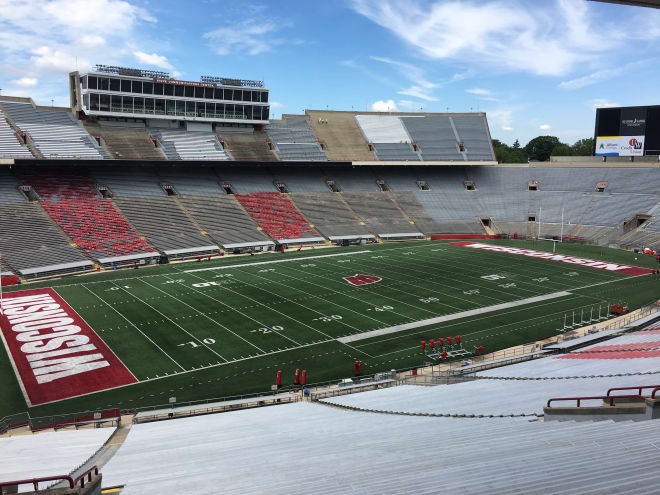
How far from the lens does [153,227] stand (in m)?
44.3

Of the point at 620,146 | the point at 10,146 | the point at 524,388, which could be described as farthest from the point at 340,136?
the point at 524,388

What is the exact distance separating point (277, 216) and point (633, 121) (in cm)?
3699

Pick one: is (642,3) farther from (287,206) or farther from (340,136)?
(340,136)

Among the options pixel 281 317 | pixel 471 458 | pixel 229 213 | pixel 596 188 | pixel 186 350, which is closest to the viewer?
pixel 471 458

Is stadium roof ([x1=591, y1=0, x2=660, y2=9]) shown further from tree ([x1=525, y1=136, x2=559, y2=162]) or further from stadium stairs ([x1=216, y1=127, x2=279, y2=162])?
tree ([x1=525, y1=136, x2=559, y2=162])

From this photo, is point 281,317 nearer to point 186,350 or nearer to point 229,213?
point 186,350

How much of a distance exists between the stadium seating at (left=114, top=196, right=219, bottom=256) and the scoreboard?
136ft

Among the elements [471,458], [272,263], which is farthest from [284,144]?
[471,458]

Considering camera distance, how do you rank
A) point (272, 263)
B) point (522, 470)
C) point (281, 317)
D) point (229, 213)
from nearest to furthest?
point (522, 470) < point (281, 317) < point (272, 263) < point (229, 213)

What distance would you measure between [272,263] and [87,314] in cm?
1522

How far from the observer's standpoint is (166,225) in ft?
148

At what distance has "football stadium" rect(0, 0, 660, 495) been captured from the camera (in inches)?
292

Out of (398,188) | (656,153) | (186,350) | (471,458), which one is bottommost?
(186,350)

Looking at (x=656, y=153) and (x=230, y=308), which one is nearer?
(x=230, y=308)
